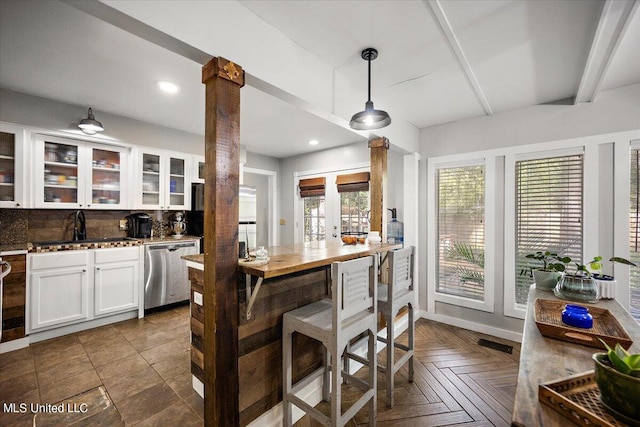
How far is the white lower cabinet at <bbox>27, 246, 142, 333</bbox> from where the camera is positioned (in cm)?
280

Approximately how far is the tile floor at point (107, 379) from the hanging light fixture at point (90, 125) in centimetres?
228

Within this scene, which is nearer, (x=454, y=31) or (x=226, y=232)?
(x=226, y=232)

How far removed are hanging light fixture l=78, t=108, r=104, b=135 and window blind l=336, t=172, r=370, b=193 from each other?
3.25 metres

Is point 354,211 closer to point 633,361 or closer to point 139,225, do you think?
point 139,225

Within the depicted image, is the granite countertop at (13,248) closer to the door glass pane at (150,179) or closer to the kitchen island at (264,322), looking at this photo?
the door glass pane at (150,179)

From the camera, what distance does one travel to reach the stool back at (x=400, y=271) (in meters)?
2.06

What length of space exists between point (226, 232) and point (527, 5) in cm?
216

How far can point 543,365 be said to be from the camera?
0.97m

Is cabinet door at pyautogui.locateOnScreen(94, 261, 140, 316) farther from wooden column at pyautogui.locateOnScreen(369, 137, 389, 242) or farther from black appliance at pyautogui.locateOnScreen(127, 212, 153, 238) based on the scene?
wooden column at pyautogui.locateOnScreen(369, 137, 389, 242)

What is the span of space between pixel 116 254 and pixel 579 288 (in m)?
4.31

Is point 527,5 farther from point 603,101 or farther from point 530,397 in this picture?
point 530,397

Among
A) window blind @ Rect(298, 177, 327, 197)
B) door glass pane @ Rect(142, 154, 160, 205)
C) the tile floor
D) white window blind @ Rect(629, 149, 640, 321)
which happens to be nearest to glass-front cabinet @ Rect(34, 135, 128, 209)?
door glass pane @ Rect(142, 154, 160, 205)

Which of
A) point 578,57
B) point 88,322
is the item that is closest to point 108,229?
point 88,322

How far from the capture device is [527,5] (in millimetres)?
1603
